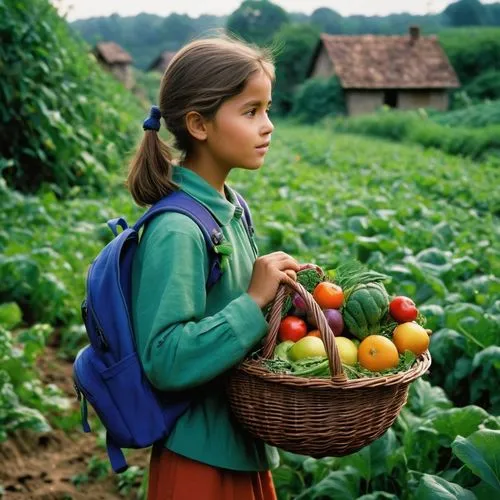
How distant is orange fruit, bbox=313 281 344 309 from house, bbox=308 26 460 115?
41636 millimetres

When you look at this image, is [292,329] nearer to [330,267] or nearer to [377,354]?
[377,354]

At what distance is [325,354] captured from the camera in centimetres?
202

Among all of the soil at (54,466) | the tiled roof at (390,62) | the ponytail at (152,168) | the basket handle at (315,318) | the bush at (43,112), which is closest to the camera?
the basket handle at (315,318)

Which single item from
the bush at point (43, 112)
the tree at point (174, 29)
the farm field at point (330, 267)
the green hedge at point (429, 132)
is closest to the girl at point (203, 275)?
the farm field at point (330, 267)

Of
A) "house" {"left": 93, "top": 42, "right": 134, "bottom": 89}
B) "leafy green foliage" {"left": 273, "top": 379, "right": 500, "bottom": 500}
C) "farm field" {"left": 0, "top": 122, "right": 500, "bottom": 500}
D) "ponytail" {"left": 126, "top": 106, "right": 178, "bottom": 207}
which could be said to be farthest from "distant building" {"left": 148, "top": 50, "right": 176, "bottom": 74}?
"ponytail" {"left": 126, "top": 106, "right": 178, "bottom": 207}

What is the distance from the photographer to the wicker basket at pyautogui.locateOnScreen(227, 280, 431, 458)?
191cm

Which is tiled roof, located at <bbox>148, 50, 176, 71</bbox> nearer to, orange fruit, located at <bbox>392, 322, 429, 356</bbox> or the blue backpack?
the blue backpack

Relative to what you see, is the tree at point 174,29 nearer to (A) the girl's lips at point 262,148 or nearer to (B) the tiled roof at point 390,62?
(B) the tiled roof at point 390,62

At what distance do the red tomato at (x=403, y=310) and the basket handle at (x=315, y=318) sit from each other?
0.99 ft

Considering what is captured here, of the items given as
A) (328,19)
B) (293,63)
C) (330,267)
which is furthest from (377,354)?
(328,19)

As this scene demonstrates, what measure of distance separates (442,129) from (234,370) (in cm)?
2333

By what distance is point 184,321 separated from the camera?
6.58 ft

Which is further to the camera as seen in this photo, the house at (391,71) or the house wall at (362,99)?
the house wall at (362,99)

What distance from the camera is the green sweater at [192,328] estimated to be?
1982 millimetres
